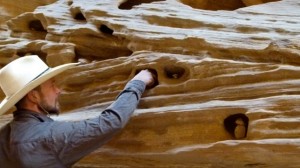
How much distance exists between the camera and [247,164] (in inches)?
85.0

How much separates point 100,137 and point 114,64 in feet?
2.72

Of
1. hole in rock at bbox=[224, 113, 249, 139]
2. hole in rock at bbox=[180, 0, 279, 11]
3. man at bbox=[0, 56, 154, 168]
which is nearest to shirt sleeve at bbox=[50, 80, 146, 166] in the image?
man at bbox=[0, 56, 154, 168]

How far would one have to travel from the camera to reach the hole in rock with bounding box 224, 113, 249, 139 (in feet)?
7.34

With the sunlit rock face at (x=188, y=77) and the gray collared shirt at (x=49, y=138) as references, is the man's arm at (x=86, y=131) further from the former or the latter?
the sunlit rock face at (x=188, y=77)

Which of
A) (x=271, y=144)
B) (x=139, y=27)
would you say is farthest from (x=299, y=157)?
(x=139, y=27)

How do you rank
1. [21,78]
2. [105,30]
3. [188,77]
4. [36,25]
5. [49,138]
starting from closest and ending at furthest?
[49,138]
[21,78]
[188,77]
[105,30]
[36,25]

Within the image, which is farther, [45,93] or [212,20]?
[212,20]

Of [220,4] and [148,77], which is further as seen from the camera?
[220,4]

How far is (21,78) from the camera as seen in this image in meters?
2.05

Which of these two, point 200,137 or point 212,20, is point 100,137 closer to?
point 200,137

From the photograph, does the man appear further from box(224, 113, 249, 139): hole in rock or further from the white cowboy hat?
box(224, 113, 249, 139): hole in rock

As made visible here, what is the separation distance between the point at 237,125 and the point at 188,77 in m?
0.38

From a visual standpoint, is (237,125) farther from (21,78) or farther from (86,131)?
(21,78)

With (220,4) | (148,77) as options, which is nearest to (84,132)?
(148,77)
